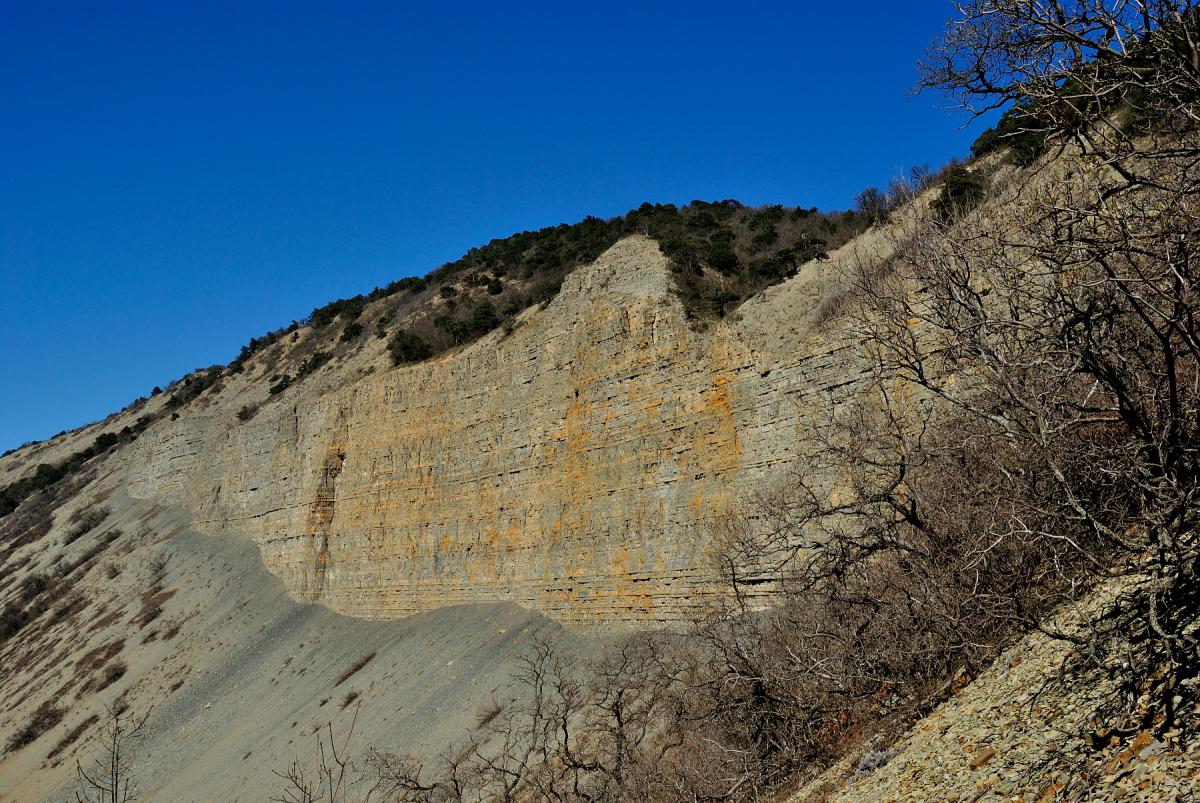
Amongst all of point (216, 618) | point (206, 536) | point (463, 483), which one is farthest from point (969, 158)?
point (206, 536)

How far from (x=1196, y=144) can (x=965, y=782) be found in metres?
5.26

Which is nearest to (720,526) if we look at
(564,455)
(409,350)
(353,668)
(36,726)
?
(564,455)

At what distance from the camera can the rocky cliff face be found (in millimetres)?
22688

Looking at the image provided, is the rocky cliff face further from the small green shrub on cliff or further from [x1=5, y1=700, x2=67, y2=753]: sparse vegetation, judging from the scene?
[x1=5, y1=700, x2=67, y2=753]: sparse vegetation

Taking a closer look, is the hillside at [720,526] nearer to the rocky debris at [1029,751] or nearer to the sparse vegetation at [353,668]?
the rocky debris at [1029,751]

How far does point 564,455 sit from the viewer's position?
90.0 ft

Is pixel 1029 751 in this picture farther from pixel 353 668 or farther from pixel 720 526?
pixel 353 668

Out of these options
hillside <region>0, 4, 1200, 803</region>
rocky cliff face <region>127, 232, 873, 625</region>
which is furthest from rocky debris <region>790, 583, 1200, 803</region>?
rocky cliff face <region>127, 232, 873, 625</region>

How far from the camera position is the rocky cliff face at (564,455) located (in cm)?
2269

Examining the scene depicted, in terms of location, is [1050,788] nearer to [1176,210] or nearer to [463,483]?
[1176,210]

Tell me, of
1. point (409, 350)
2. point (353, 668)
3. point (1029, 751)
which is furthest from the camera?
point (409, 350)

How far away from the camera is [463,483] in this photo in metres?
31.0

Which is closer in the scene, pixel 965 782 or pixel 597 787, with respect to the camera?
pixel 965 782

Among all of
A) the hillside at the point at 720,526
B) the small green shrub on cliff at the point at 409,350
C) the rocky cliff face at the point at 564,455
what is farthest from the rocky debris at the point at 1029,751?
the small green shrub on cliff at the point at 409,350
